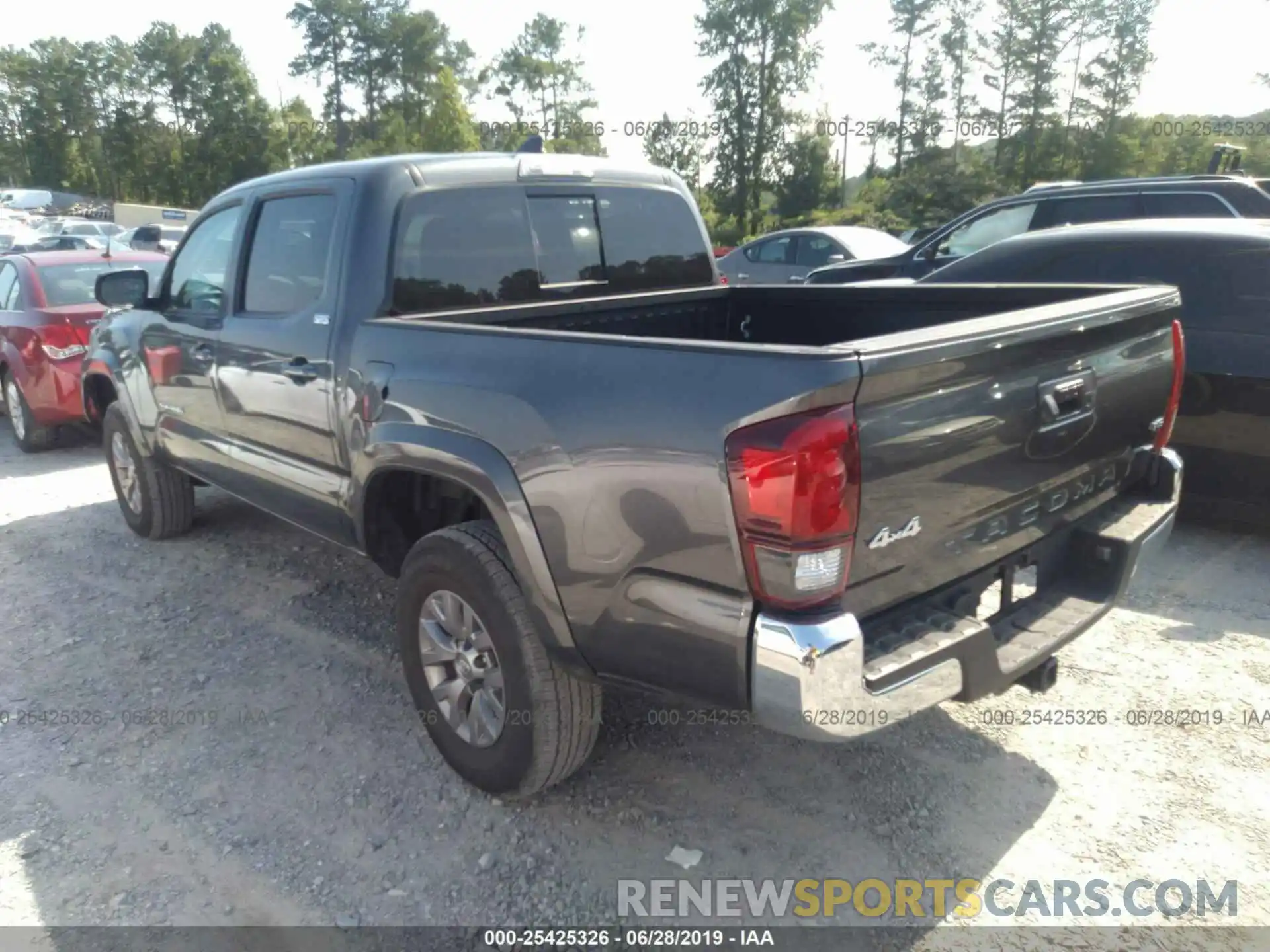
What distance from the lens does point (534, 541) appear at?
2.59 m

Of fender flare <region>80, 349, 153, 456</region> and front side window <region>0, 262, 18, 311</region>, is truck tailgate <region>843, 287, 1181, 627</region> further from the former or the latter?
front side window <region>0, 262, 18, 311</region>

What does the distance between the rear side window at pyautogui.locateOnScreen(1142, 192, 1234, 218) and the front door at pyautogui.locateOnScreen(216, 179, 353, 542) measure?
6666mm

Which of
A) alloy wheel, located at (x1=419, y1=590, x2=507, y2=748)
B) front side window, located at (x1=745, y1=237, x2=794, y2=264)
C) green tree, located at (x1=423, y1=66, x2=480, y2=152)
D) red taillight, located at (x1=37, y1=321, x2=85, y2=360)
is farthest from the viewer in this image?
green tree, located at (x1=423, y1=66, x2=480, y2=152)

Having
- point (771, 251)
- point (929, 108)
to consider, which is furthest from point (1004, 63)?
point (771, 251)

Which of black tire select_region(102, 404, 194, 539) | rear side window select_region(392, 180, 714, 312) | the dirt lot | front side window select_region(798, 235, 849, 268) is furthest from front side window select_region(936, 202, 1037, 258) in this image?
black tire select_region(102, 404, 194, 539)

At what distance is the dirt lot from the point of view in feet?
8.78

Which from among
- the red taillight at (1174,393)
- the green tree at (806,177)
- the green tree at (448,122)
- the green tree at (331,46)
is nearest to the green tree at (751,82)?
the green tree at (806,177)

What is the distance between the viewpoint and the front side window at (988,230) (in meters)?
8.26

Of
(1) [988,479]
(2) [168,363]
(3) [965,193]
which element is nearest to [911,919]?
(1) [988,479]

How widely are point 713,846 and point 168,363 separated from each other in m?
3.61

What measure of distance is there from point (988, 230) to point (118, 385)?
23.6 feet

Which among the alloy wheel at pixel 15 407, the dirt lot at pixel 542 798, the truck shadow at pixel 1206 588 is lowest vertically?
the truck shadow at pixel 1206 588

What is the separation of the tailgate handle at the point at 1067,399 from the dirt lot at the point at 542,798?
1.25 meters

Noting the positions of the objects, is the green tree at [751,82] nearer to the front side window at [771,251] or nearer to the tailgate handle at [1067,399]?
the front side window at [771,251]
